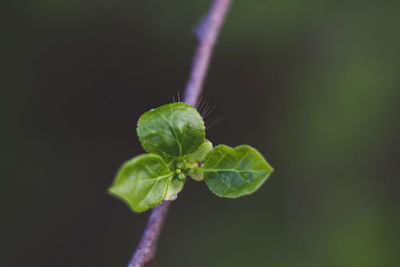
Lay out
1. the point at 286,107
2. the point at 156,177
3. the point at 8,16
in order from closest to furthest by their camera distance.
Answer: the point at 156,177 < the point at 8,16 < the point at 286,107

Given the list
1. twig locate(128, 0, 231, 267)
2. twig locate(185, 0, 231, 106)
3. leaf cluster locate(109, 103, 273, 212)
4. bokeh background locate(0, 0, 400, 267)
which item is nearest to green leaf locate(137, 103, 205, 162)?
leaf cluster locate(109, 103, 273, 212)

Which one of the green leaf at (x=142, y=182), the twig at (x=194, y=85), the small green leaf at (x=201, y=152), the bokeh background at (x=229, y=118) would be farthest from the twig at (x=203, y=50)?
the bokeh background at (x=229, y=118)

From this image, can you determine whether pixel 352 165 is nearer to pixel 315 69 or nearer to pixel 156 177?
pixel 315 69

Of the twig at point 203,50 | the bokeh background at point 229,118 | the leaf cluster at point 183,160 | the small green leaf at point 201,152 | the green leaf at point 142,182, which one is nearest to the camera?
the green leaf at point 142,182

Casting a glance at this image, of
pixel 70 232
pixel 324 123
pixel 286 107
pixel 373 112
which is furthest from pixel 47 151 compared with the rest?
pixel 373 112

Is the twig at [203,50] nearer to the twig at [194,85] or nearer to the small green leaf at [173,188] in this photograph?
the twig at [194,85]

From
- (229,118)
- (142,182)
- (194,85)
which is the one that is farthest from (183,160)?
(229,118)

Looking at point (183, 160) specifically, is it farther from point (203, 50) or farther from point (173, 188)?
point (203, 50)

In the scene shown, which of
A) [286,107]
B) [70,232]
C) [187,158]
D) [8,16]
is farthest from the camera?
[70,232]
